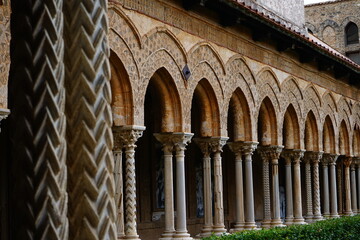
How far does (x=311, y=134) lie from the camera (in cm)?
2259

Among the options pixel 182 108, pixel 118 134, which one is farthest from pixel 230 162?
pixel 118 134

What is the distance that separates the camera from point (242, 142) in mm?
17266

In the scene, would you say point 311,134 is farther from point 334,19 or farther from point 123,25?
point 334,19

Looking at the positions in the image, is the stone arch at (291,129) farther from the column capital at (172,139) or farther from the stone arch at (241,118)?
the column capital at (172,139)

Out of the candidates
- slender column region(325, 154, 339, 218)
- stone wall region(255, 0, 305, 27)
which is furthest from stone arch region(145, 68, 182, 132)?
slender column region(325, 154, 339, 218)

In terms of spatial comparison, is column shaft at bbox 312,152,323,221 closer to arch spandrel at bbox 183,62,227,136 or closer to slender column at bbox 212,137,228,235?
arch spandrel at bbox 183,62,227,136

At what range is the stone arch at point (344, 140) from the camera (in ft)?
84.1

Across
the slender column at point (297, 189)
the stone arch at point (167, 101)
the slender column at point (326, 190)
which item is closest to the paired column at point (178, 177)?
the stone arch at point (167, 101)

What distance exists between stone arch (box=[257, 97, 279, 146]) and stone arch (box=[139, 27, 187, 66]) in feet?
17.7

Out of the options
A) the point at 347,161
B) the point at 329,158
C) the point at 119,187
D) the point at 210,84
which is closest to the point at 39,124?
the point at 119,187

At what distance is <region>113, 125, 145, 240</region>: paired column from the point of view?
477 inches

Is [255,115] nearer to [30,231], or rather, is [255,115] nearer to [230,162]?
[230,162]

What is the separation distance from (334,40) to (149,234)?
77.0 ft

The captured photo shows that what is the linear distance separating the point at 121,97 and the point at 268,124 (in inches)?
300
